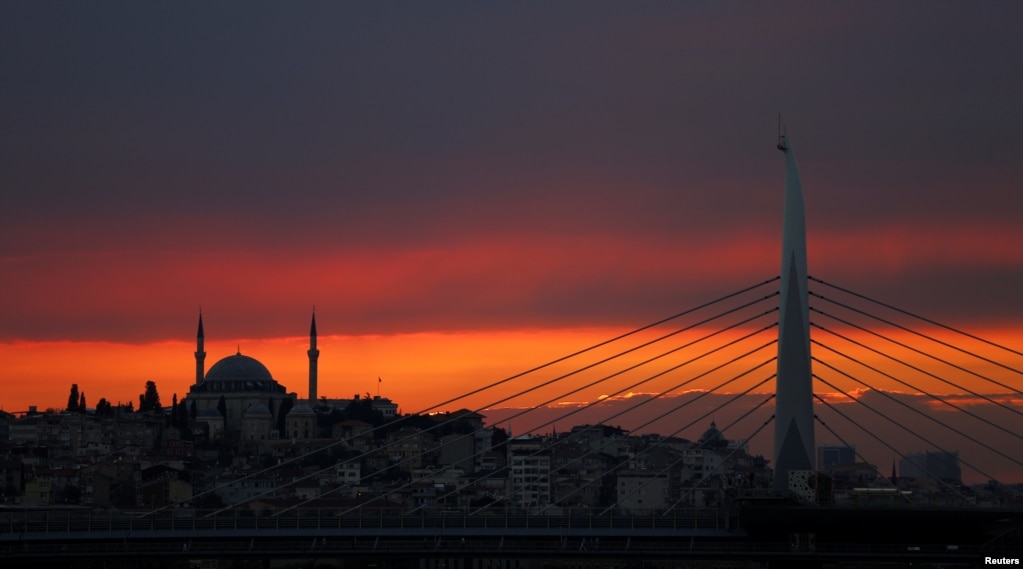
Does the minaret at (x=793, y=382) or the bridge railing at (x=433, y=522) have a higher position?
the minaret at (x=793, y=382)

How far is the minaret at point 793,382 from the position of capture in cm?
6259

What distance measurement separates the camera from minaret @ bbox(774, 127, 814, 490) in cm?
6259

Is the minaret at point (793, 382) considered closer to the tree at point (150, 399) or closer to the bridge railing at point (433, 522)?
the bridge railing at point (433, 522)

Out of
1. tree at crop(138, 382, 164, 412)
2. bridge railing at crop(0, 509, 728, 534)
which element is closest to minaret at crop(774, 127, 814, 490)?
bridge railing at crop(0, 509, 728, 534)

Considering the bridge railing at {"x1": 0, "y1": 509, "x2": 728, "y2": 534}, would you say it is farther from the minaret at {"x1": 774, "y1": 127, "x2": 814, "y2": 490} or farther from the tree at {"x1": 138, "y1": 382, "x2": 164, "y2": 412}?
the tree at {"x1": 138, "y1": 382, "x2": 164, "y2": 412}

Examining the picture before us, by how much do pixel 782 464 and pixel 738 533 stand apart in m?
2.76

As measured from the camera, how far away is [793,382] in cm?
6269

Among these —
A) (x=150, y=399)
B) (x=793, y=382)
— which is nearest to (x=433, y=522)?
(x=793, y=382)

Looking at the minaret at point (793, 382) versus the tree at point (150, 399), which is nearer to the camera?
the minaret at point (793, 382)

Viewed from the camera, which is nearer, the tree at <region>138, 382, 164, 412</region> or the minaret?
the minaret

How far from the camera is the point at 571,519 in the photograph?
204ft

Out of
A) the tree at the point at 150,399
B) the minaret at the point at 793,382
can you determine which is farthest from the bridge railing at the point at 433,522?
the tree at the point at 150,399

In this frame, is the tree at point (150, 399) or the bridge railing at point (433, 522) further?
the tree at point (150, 399)

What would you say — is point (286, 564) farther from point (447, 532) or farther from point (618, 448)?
point (618, 448)
